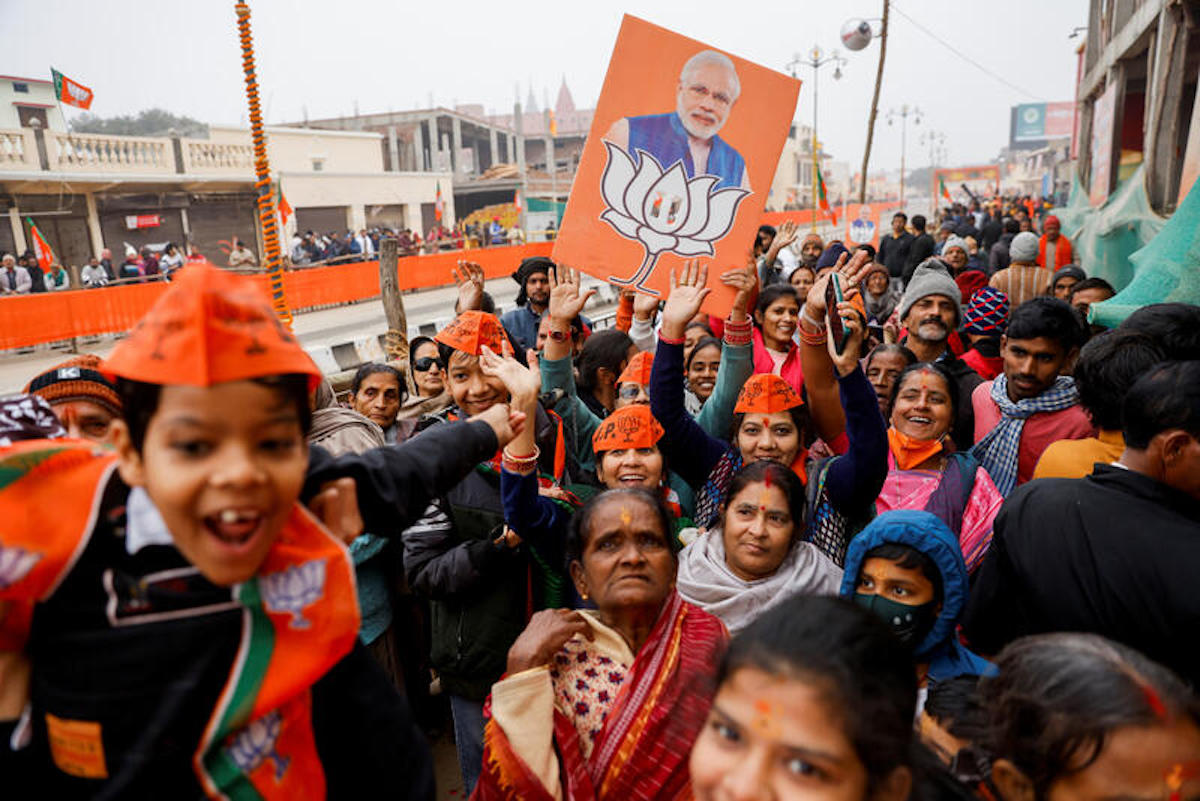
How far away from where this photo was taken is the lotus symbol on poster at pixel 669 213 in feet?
11.7

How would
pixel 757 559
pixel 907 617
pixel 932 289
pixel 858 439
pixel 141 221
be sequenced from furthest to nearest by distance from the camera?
pixel 141 221 < pixel 932 289 < pixel 858 439 < pixel 757 559 < pixel 907 617

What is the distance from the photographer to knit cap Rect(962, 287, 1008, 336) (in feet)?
16.3

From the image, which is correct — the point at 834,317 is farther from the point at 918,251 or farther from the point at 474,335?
the point at 918,251

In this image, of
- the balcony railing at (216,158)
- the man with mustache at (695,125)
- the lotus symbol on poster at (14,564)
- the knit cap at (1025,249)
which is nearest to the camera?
the lotus symbol on poster at (14,564)

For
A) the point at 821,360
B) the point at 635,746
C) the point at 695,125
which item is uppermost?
the point at 695,125

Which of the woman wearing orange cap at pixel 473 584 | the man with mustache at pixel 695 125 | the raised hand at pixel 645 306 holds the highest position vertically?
the man with mustache at pixel 695 125

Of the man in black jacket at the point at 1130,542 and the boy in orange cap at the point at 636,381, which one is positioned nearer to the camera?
the man in black jacket at the point at 1130,542

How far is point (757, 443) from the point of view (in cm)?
310

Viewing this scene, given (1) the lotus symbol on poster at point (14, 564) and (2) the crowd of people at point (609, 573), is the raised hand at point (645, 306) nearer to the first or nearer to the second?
(2) the crowd of people at point (609, 573)

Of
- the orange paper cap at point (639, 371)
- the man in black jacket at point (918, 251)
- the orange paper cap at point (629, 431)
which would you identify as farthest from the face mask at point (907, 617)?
the man in black jacket at point (918, 251)

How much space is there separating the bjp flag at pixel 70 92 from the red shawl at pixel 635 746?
1672 cm

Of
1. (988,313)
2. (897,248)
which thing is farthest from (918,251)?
(988,313)

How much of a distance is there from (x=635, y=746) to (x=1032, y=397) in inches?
99.3

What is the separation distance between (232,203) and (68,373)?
2526 cm
